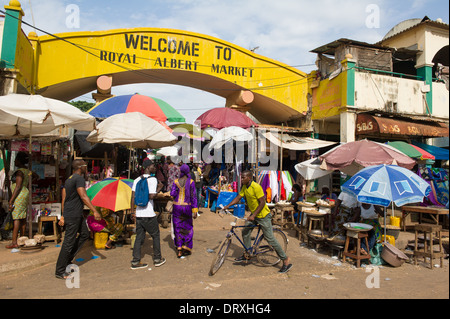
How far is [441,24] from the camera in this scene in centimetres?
1241

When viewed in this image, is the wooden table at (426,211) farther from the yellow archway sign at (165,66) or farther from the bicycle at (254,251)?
the yellow archway sign at (165,66)

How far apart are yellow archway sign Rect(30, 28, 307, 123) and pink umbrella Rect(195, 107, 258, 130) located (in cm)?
225

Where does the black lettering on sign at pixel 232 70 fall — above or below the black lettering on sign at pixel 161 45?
below

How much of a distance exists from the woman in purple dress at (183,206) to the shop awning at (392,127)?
8517 mm

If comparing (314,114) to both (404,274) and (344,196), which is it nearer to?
A: (344,196)

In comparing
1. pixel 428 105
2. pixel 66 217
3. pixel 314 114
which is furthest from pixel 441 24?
pixel 66 217

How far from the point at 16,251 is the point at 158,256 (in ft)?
8.93

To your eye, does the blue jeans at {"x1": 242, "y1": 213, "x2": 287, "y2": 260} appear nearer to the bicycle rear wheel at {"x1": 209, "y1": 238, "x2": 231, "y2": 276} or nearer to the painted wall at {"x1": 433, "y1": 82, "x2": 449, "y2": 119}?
the bicycle rear wheel at {"x1": 209, "y1": 238, "x2": 231, "y2": 276}

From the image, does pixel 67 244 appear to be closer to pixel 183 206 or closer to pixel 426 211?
pixel 183 206

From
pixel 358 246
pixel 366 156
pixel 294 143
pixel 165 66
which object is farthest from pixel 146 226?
pixel 165 66

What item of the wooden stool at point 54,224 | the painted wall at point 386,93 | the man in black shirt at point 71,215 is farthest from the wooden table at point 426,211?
the wooden stool at point 54,224

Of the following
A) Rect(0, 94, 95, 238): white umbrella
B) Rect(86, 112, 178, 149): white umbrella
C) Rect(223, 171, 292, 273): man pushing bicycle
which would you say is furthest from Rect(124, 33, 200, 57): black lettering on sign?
Rect(223, 171, 292, 273): man pushing bicycle

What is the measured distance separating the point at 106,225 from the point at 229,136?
208 inches

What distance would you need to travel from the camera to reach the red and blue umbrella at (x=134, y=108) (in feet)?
29.2
